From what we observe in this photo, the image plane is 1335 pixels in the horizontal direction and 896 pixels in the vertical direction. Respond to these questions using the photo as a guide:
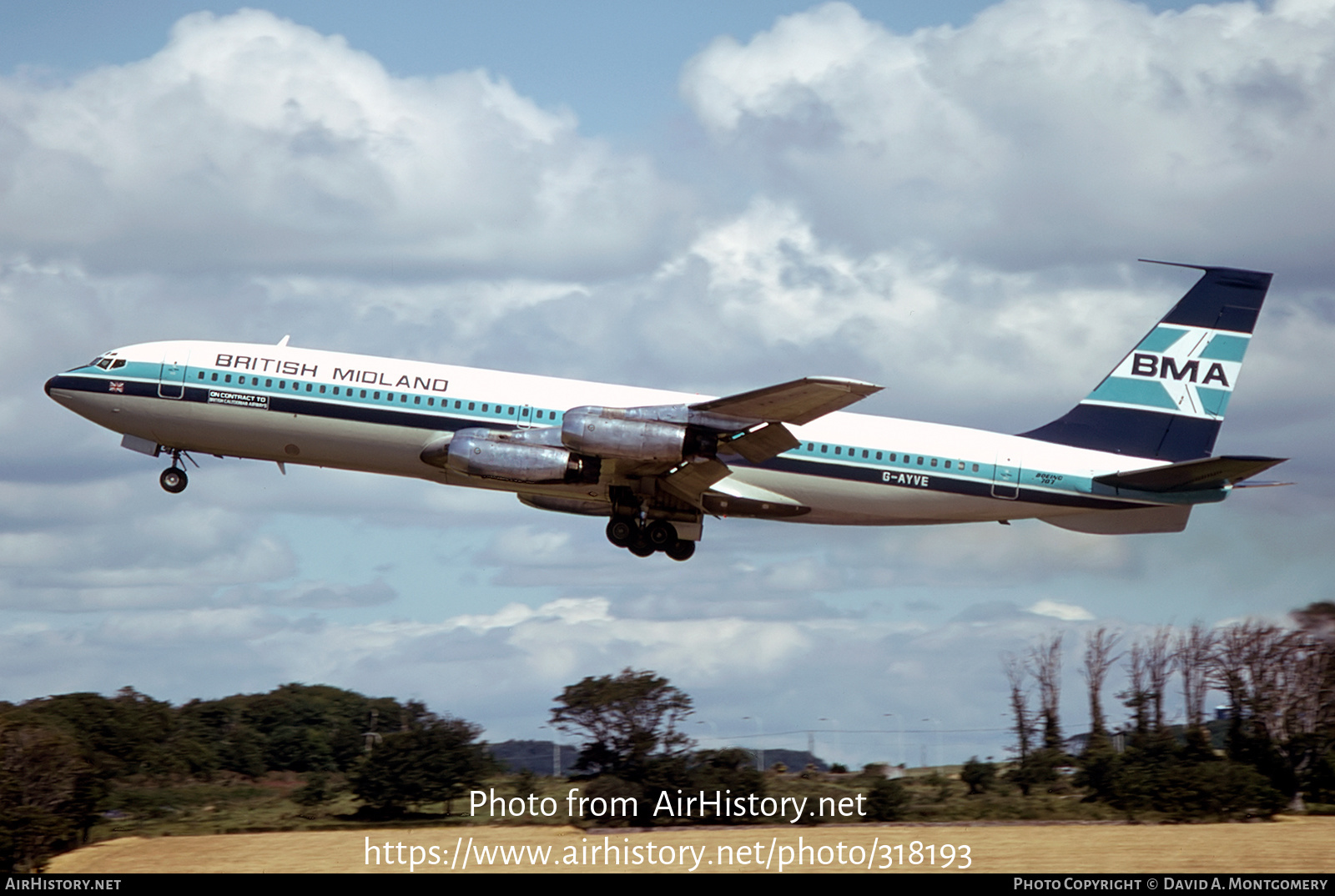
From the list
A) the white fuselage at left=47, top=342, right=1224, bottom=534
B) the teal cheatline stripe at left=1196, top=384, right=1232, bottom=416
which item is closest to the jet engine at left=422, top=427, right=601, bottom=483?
the white fuselage at left=47, top=342, right=1224, bottom=534

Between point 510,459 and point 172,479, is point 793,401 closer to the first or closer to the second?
point 510,459

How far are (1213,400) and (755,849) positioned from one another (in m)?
18.3

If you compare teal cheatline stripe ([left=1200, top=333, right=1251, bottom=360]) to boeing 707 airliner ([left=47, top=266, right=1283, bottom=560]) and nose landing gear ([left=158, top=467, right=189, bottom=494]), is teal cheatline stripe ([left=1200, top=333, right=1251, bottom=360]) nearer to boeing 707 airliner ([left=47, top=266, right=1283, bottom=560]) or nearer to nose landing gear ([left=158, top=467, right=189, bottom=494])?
boeing 707 airliner ([left=47, top=266, right=1283, bottom=560])

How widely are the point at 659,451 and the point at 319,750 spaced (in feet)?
120

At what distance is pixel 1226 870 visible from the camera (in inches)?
1543

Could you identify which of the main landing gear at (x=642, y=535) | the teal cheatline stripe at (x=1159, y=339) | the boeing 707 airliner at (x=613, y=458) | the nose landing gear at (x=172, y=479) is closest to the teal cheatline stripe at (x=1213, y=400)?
the teal cheatline stripe at (x=1159, y=339)

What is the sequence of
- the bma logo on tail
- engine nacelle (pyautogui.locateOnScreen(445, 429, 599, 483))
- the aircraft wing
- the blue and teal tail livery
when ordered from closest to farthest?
the aircraft wing < engine nacelle (pyautogui.locateOnScreen(445, 429, 599, 483)) < the blue and teal tail livery < the bma logo on tail

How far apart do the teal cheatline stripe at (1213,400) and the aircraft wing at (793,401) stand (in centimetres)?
1298

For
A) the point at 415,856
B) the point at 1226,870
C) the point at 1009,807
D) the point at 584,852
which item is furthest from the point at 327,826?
the point at 1226,870

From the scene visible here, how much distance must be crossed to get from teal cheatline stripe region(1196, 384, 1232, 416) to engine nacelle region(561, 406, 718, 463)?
52.1 feet

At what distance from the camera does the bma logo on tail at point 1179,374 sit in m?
44.7

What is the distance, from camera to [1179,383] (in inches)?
1768

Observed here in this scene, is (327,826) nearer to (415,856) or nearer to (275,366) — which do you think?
(415,856)

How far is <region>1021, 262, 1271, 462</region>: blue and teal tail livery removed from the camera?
44.1 m
